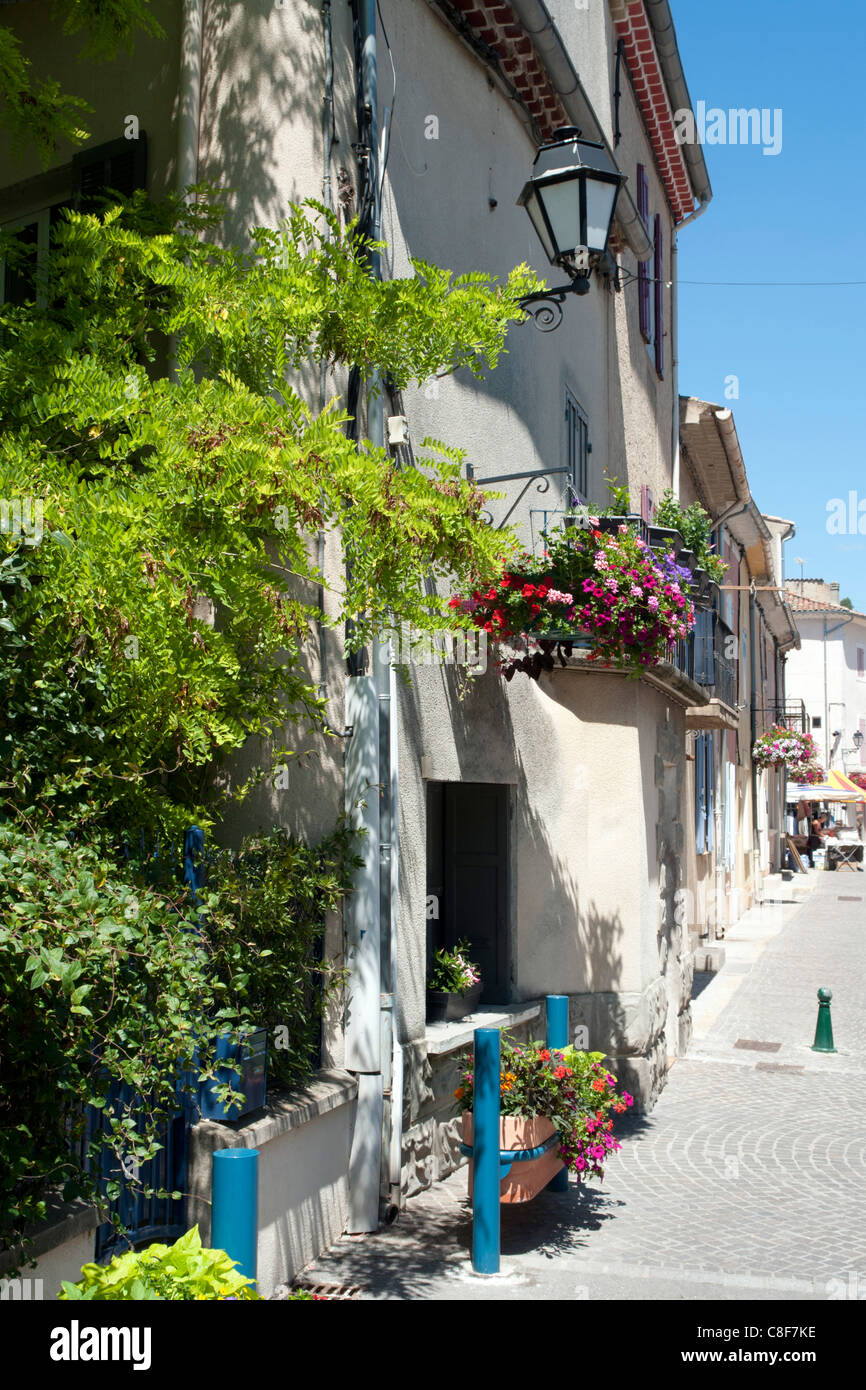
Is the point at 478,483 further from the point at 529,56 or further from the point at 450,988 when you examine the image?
the point at 529,56

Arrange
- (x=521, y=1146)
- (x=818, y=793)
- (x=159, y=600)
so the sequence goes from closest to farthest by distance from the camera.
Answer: (x=159, y=600) → (x=521, y=1146) → (x=818, y=793)

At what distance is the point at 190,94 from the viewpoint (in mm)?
6133

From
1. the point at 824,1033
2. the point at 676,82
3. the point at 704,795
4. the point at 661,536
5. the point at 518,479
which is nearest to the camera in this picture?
the point at 518,479

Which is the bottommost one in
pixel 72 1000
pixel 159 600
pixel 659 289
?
pixel 72 1000

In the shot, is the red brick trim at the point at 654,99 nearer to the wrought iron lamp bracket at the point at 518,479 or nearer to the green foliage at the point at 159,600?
Result: the wrought iron lamp bracket at the point at 518,479

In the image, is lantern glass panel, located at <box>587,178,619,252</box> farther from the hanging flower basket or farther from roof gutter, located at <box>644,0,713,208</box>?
roof gutter, located at <box>644,0,713,208</box>

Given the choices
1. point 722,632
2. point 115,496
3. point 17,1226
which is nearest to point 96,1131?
point 17,1226

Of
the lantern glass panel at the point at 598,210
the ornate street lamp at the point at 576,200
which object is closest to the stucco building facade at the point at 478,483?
the ornate street lamp at the point at 576,200

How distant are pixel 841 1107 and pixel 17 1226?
709cm

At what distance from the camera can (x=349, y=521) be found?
4.55 metres

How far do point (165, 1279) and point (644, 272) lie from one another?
13.0 metres

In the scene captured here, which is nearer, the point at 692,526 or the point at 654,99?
the point at 692,526

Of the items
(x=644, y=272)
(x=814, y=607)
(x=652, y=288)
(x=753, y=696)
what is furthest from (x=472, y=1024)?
(x=814, y=607)

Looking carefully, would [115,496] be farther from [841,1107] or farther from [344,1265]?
[841,1107]
